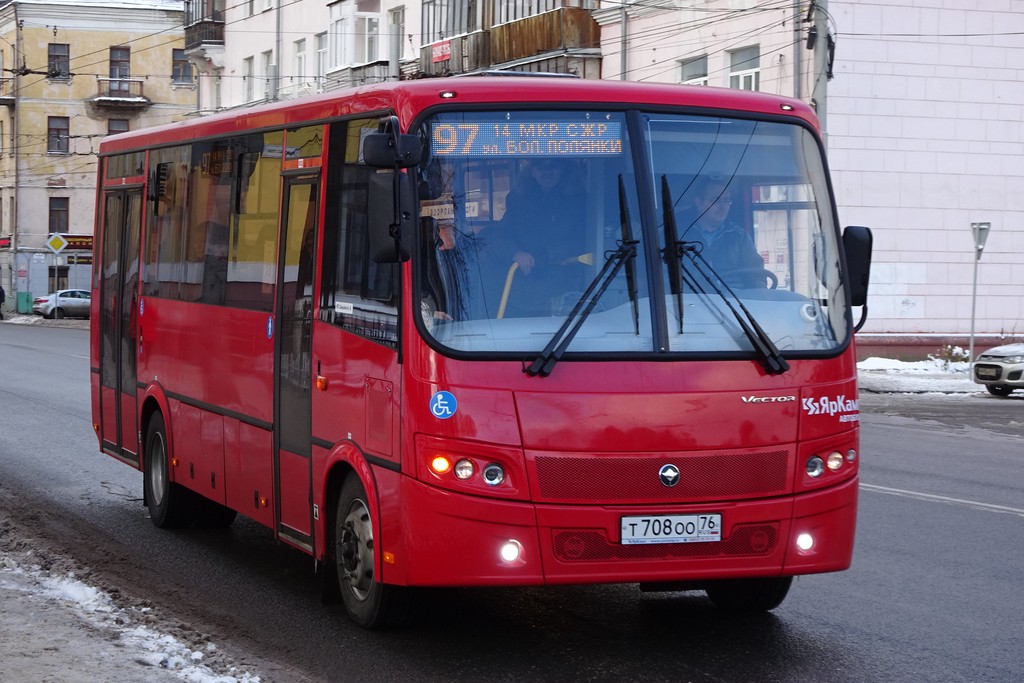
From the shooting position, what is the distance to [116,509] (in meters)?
11.6

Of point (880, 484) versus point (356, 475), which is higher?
point (356, 475)

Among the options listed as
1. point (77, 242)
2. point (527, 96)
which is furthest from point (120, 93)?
point (527, 96)

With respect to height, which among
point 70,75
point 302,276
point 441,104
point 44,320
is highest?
point 70,75

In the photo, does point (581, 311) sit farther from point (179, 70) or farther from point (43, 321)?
point (179, 70)

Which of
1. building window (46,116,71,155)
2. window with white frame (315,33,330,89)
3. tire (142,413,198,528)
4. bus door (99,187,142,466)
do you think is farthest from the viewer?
building window (46,116,71,155)

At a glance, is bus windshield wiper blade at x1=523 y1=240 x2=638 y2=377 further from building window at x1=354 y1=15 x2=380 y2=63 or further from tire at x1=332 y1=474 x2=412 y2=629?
building window at x1=354 y1=15 x2=380 y2=63

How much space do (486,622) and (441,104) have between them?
2468 mm

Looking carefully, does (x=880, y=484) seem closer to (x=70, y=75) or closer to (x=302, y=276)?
(x=302, y=276)

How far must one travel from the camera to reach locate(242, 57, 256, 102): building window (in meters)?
53.8

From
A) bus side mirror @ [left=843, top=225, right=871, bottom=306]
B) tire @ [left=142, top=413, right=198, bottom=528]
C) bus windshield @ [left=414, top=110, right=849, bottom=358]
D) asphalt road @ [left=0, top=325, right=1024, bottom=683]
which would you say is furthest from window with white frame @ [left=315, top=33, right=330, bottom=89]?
bus windshield @ [left=414, top=110, right=849, bottom=358]

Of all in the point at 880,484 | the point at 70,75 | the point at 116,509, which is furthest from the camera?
the point at 70,75

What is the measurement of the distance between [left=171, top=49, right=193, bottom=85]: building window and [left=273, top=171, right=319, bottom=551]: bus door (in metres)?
72.3

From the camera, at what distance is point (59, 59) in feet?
251

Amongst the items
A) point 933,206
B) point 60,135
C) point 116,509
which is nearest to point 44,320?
point 60,135
